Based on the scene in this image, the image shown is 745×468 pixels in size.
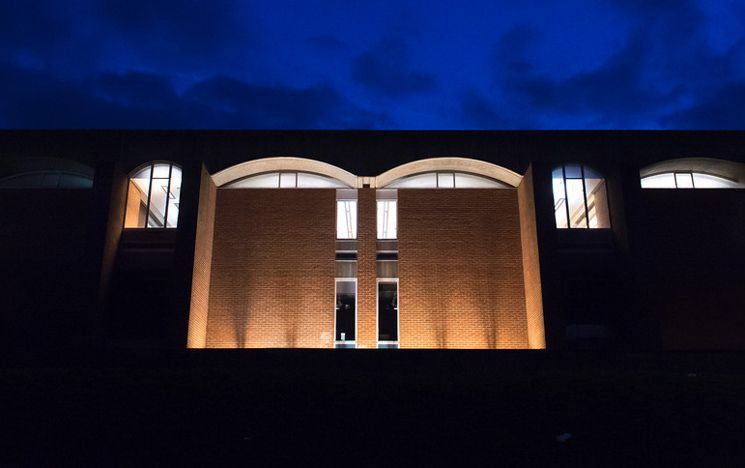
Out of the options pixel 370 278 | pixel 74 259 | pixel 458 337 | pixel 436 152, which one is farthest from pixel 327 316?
pixel 74 259

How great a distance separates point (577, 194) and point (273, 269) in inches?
385

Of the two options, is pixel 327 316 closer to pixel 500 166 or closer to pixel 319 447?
pixel 500 166

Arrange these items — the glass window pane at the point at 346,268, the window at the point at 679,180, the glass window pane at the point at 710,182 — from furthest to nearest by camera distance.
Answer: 1. the glass window pane at the point at 710,182
2. the window at the point at 679,180
3. the glass window pane at the point at 346,268

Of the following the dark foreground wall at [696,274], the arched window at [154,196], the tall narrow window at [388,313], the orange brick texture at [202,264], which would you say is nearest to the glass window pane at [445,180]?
the tall narrow window at [388,313]

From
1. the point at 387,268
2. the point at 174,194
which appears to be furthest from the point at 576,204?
the point at 174,194

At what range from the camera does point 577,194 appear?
19.8 meters

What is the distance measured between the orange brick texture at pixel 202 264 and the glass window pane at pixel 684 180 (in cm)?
1476

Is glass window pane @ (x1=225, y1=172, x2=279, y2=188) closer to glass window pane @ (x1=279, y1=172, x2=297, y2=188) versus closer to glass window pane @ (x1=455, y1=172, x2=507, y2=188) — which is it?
glass window pane @ (x1=279, y1=172, x2=297, y2=188)

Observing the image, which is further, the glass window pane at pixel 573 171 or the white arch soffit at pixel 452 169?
the white arch soffit at pixel 452 169

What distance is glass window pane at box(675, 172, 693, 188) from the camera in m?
20.0

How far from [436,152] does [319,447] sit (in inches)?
503

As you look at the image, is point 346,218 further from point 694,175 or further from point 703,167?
point 703,167

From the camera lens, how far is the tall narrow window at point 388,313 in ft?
62.3

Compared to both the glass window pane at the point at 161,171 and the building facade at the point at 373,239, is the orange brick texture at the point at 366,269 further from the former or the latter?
the glass window pane at the point at 161,171
